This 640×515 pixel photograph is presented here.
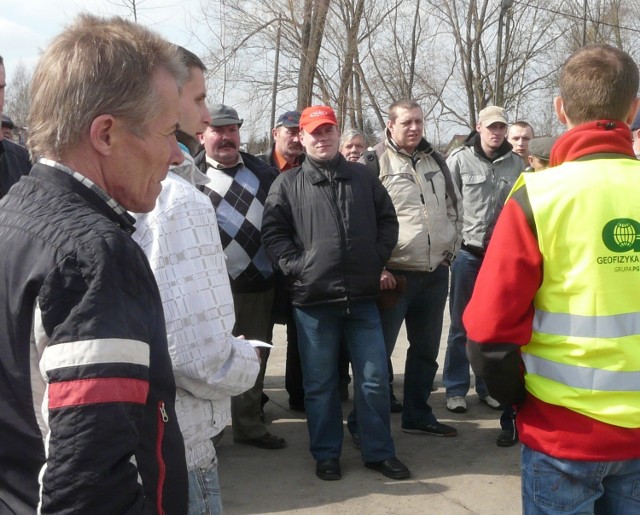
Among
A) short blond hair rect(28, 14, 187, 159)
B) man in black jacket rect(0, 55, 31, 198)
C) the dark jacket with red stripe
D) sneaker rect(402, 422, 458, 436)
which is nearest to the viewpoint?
the dark jacket with red stripe

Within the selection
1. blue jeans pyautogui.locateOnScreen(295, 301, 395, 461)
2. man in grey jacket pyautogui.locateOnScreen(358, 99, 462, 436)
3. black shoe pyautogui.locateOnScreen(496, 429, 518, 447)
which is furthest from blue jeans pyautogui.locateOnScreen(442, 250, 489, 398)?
blue jeans pyautogui.locateOnScreen(295, 301, 395, 461)

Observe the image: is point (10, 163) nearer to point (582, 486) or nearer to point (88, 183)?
point (88, 183)

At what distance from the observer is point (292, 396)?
215 inches

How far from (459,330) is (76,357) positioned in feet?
14.6

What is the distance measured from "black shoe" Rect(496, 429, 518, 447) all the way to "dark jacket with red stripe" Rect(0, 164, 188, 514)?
3.68 meters

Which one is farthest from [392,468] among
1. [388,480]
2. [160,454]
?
[160,454]

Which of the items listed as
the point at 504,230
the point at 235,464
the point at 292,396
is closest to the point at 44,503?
the point at 504,230

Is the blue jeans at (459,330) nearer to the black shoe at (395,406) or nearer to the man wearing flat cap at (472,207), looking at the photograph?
the man wearing flat cap at (472,207)

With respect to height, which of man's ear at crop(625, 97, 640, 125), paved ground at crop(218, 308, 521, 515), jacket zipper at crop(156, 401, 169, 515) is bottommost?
paved ground at crop(218, 308, 521, 515)

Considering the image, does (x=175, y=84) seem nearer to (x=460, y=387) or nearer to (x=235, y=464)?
(x=235, y=464)

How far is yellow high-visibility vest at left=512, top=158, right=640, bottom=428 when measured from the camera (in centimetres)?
203

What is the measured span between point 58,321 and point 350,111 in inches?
662

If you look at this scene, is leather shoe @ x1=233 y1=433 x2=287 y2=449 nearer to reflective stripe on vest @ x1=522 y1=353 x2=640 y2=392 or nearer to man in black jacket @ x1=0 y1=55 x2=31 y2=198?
man in black jacket @ x1=0 y1=55 x2=31 y2=198

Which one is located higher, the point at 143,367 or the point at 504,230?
the point at 504,230
